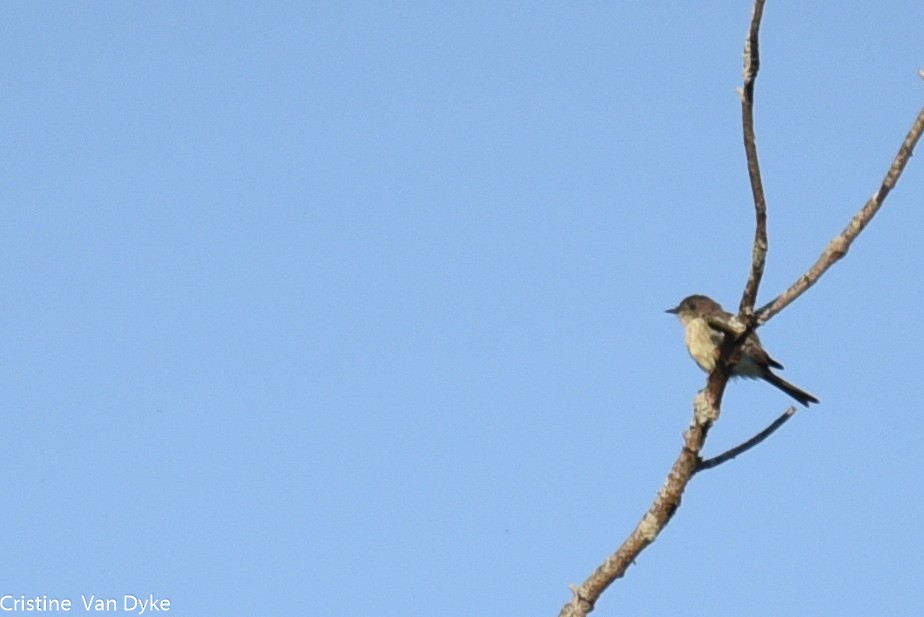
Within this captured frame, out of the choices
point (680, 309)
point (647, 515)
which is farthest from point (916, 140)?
point (680, 309)

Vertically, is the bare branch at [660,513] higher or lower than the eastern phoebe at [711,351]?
lower

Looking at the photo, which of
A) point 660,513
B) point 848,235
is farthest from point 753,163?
point 660,513

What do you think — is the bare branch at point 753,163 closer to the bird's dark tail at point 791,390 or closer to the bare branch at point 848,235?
the bare branch at point 848,235

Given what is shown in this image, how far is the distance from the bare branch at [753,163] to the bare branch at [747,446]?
1.46ft

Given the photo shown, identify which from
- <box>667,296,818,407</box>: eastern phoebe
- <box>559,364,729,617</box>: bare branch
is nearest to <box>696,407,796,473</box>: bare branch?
<box>559,364,729,617</box>: bare branch

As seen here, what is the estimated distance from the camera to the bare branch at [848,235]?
3525 millimetres

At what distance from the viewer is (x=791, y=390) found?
8344 millimetres

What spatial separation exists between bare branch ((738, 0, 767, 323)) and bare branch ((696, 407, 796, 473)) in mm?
445

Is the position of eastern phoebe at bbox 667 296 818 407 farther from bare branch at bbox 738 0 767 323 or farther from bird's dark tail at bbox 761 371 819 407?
bare branch at bbox 738 0 767 323

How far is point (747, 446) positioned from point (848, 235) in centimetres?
77

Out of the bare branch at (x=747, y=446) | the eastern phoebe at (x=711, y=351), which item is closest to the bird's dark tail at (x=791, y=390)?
the eastern phoebe at (x=711, y=351)

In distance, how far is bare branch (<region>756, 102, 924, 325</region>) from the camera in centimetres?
353

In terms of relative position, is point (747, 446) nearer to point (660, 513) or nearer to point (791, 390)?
point (660, 513)

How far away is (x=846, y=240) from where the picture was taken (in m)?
3.61
